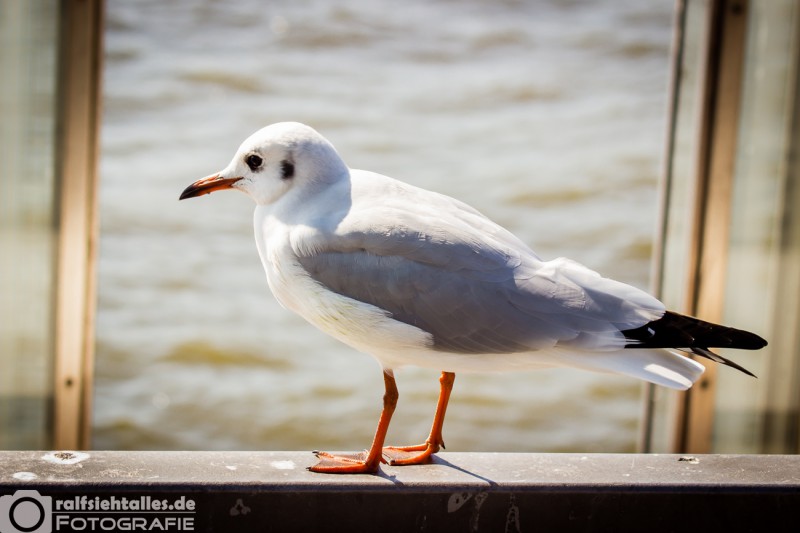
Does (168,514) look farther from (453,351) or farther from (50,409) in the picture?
(50,409)

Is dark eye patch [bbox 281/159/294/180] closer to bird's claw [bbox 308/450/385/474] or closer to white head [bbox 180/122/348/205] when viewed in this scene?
white head [bbox 180/122/348/205]

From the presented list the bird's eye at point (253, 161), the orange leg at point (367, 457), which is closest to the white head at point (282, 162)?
the bird's eye at point (253, 161)

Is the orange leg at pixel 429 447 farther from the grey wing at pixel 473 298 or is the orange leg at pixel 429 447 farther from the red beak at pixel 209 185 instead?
the red beak at pixel 209 185

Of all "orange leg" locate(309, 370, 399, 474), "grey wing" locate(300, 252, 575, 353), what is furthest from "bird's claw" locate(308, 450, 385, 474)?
"grey wing" locate(300, 252, 575, 353)

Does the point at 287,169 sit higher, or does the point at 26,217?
the point at 287,169

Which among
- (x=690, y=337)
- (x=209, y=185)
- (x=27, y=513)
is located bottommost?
(x=27, y=513)

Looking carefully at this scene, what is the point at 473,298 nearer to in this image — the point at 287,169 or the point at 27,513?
the point at 287,169

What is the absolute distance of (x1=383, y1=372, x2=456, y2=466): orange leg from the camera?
156 cm

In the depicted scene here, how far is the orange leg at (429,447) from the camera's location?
5.11 feet

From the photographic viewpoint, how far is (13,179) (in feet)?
7.90

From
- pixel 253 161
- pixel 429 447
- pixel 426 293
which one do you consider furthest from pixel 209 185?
pixel 429 447

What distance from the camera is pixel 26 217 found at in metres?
2.43

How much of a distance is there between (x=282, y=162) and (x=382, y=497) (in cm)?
49

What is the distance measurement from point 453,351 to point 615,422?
270cm
